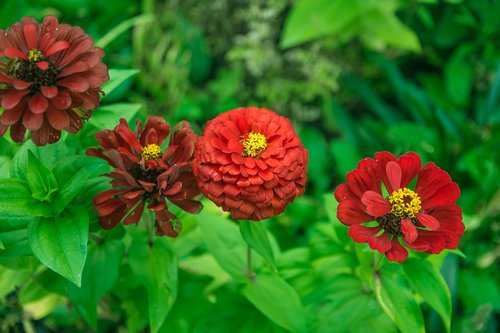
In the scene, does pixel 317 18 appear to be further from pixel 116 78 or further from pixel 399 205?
pixel 399 205

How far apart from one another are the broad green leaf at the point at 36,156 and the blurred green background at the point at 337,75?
Result: 2.74ft

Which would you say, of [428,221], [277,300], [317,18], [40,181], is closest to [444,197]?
[428,221]

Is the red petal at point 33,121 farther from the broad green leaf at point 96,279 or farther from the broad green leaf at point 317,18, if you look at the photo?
the broad green leaf at point 317,18

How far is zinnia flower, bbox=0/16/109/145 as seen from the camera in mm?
729

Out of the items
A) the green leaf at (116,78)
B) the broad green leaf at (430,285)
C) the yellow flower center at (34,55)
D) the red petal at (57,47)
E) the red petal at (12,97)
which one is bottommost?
the broad green leaf at (430,285)

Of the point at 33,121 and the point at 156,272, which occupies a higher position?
the point at 33,121

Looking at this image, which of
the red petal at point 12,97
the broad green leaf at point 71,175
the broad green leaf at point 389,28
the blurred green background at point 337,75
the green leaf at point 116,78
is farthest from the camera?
the broad green leaf at point 389,28

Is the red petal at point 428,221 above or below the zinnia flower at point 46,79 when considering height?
below

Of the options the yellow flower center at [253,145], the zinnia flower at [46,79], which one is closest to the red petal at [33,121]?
the zinnia flower at [46,79]

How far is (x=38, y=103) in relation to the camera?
73cm

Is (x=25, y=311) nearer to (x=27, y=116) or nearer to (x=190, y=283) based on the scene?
(x=190, y=283)

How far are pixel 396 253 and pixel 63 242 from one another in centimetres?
46

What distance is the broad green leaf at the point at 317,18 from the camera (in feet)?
5.72

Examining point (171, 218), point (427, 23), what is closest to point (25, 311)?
point (171, 218)
